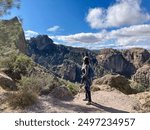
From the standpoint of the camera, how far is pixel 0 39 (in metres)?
16.0

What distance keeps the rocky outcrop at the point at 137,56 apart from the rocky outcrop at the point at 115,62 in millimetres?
4630

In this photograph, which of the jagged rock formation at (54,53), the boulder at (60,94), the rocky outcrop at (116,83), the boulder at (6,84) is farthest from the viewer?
the jagged rock formation at (54,53)

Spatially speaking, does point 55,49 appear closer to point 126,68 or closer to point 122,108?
point 126,68

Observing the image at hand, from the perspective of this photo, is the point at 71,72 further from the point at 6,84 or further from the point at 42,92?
the point at 42,92

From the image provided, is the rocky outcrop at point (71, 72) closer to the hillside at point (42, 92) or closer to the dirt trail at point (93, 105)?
the hillside at point (42, 92)

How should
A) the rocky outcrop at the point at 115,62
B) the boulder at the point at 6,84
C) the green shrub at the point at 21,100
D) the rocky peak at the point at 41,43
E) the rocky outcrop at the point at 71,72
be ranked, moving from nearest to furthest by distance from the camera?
the green shrub at the point at 21,100 → the boulder at the point at 6,84 → the rocky outcrop at the point at 71,72 → the rocky peak at the point at 41,43 → the rocky outcrop at the point at 115,62

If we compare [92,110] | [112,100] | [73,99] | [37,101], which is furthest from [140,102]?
[37,101]

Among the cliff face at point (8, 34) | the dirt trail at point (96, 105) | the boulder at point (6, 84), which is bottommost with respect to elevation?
the dirt trail at point (96, 105)

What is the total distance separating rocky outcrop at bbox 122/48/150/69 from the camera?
179250mm

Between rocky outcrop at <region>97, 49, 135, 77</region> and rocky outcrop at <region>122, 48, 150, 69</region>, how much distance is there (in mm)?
4630

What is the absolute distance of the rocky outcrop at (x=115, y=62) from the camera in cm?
17250

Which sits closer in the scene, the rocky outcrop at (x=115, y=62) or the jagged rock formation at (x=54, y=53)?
the jagged rock formation at (x=54, y=53)

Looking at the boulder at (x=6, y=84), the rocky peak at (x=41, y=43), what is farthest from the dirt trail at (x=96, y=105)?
the rocky peak at (x=41, y=43)

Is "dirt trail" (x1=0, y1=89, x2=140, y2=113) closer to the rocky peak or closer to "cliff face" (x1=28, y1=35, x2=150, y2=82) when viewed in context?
"cliff face" (x1=28, y1=35, x2=150, y2=82)
